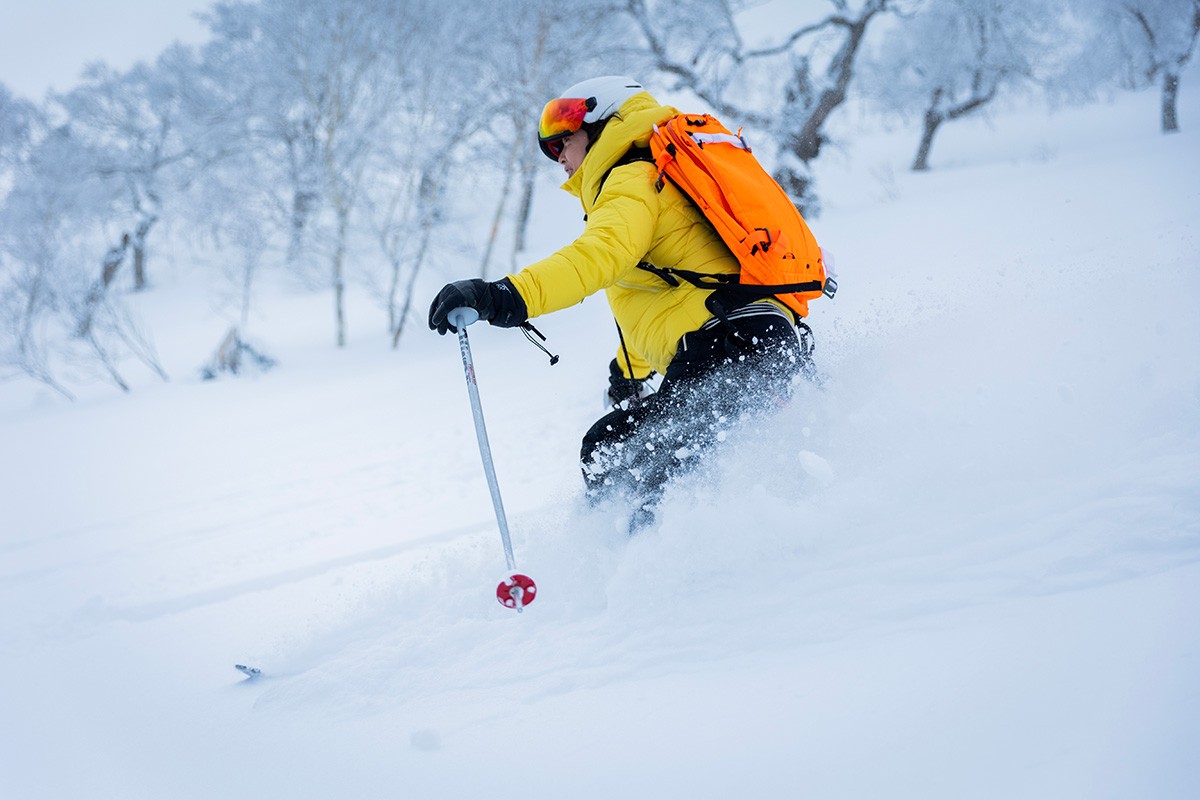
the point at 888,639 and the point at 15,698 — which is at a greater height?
the point at 15,698

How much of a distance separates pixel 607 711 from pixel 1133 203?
375 inches

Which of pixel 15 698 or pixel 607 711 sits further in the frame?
pixel 15 698

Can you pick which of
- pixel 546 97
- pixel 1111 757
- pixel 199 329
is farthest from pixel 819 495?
pixel 199 329

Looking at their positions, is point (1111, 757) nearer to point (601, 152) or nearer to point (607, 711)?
point (607, 711)

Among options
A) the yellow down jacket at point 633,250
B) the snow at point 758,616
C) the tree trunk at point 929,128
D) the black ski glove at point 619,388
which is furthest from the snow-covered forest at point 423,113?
the yellow down jacket at point 633,250

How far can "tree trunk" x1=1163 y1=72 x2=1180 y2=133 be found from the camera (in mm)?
15797

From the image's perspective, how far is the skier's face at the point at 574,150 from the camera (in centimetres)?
262

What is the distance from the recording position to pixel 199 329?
1994 cm

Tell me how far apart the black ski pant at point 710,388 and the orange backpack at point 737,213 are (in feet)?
0.34

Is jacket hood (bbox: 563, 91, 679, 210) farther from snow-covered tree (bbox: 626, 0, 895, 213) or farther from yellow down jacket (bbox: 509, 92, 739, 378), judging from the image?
snow-covered tree (bbox: 626, 0, 895, 213)

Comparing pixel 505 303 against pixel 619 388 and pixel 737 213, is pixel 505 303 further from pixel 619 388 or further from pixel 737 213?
pixel 619 388

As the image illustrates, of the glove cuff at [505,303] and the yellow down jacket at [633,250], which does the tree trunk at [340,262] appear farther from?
the glove cuff at [505,303]

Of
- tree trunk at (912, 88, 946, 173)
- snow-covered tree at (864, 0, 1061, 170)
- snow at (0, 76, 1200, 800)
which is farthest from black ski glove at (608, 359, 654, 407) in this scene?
tree trunk at (912, 88, 946, 173)

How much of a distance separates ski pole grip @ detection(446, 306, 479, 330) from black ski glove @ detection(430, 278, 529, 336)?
0.01m
